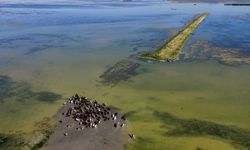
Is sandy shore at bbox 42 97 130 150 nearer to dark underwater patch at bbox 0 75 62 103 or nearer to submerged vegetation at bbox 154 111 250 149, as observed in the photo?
submerged vegetation at bbox 154 111 250 149

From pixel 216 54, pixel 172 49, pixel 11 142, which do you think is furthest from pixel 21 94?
pixel 216 54

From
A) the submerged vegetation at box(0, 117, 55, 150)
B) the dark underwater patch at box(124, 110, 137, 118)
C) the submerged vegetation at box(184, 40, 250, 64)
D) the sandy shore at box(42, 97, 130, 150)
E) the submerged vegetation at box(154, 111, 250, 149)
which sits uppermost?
the submerged vegetation at box(0, 117, 55, 150)

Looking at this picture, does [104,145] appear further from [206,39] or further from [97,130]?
[206,39]

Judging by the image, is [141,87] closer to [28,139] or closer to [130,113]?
[130,113]

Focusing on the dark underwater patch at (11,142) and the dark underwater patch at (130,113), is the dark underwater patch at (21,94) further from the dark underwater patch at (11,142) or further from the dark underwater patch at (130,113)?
the dark underwater patch at (11,142)

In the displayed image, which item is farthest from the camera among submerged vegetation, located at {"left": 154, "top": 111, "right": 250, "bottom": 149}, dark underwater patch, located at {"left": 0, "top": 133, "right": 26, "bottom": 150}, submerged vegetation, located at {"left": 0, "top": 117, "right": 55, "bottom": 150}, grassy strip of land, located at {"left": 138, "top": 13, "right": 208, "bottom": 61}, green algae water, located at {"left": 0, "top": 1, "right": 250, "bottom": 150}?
grassy strip of land, located at {"left": 138, "top": 13, "right": 208, "bottom": 61}

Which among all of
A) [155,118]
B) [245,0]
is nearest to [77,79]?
[155,118]

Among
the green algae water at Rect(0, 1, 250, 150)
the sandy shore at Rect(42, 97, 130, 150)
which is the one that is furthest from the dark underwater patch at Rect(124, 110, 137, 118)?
the sandy shore at Rect(42, 97, 130, 150)
